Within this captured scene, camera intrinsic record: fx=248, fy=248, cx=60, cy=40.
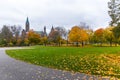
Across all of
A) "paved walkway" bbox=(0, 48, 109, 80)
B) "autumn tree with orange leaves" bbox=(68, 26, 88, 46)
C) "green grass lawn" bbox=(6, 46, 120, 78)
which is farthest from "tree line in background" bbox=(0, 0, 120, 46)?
"paved walkway" bbox=(0, 48, 109, 80)

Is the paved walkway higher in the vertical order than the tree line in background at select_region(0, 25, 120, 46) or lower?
lower

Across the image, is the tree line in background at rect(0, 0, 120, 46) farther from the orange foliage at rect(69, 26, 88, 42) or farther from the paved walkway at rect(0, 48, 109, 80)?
the paved walkway at rect(0, 48, 109, 80)

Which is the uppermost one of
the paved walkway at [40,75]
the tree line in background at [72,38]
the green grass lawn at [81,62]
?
the tree line in background at [72,38]

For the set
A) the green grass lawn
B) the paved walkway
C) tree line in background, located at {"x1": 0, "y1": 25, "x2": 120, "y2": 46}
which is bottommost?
the paved walkway

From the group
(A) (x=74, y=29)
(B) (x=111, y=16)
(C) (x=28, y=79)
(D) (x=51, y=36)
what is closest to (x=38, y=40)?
(D) (x=51, y=36)

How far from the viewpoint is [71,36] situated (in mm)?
83438

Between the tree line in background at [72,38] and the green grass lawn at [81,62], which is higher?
the tree line in background at [72,38]

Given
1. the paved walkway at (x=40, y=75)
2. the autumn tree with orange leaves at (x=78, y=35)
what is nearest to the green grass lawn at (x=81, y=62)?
the paved walkway at (x=40, y=75)

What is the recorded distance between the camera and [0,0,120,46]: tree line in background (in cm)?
8306

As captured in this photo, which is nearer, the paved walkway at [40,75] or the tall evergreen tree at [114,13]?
the paved walkway at [40,75]

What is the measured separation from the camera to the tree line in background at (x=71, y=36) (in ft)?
273

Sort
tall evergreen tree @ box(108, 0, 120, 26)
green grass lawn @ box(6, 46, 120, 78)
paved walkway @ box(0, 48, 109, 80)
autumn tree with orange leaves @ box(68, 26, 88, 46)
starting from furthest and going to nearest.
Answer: autumn tree with orange leaves @ box(68, 26, 88, 46), tall evergreen tree @ box(108, 0, 120, 26), green grass lawn @ box(6, 46, 120, 78), paved walkway @ box(0, 48, 109, 80)

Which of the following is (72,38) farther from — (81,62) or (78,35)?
(81,62)

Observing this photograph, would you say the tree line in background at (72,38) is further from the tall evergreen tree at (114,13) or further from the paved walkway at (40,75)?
the paved walkway at (40,75)
